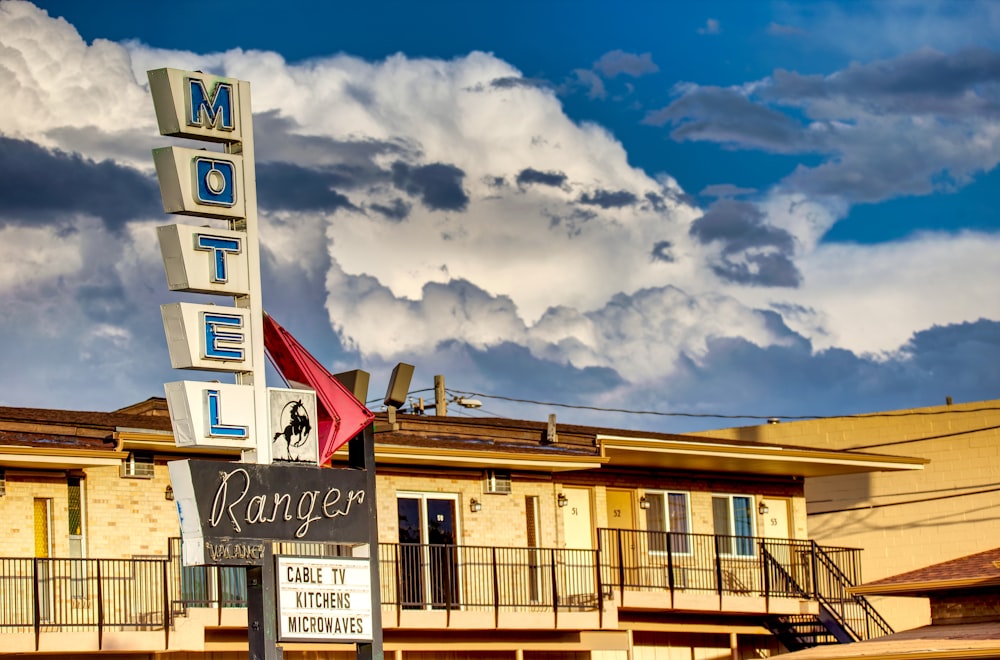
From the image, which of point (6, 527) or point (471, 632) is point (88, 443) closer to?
point (6, 527)

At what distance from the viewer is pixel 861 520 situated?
2003 inches

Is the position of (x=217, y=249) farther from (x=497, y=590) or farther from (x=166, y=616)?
(x=497, y=590)

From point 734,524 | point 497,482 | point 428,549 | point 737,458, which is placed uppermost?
point 737,458

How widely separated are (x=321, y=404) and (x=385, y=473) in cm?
1207

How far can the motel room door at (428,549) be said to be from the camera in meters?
35.1

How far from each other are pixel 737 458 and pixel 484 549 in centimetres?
675

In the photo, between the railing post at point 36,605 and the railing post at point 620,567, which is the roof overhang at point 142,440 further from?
the railing post at point 620,567

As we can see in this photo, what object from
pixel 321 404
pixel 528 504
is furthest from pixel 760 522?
pixel 321 404

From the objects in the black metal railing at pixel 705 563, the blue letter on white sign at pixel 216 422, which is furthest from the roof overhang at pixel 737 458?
the blue letter on white sign at pixel 216 422

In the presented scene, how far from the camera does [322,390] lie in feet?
79.9

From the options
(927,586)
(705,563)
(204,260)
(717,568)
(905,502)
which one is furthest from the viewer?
(905,502)

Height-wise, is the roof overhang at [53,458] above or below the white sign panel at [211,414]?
above

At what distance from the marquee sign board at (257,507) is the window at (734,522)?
1914cm

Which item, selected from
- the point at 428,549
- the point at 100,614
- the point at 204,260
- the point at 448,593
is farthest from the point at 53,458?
the point at 204,260
